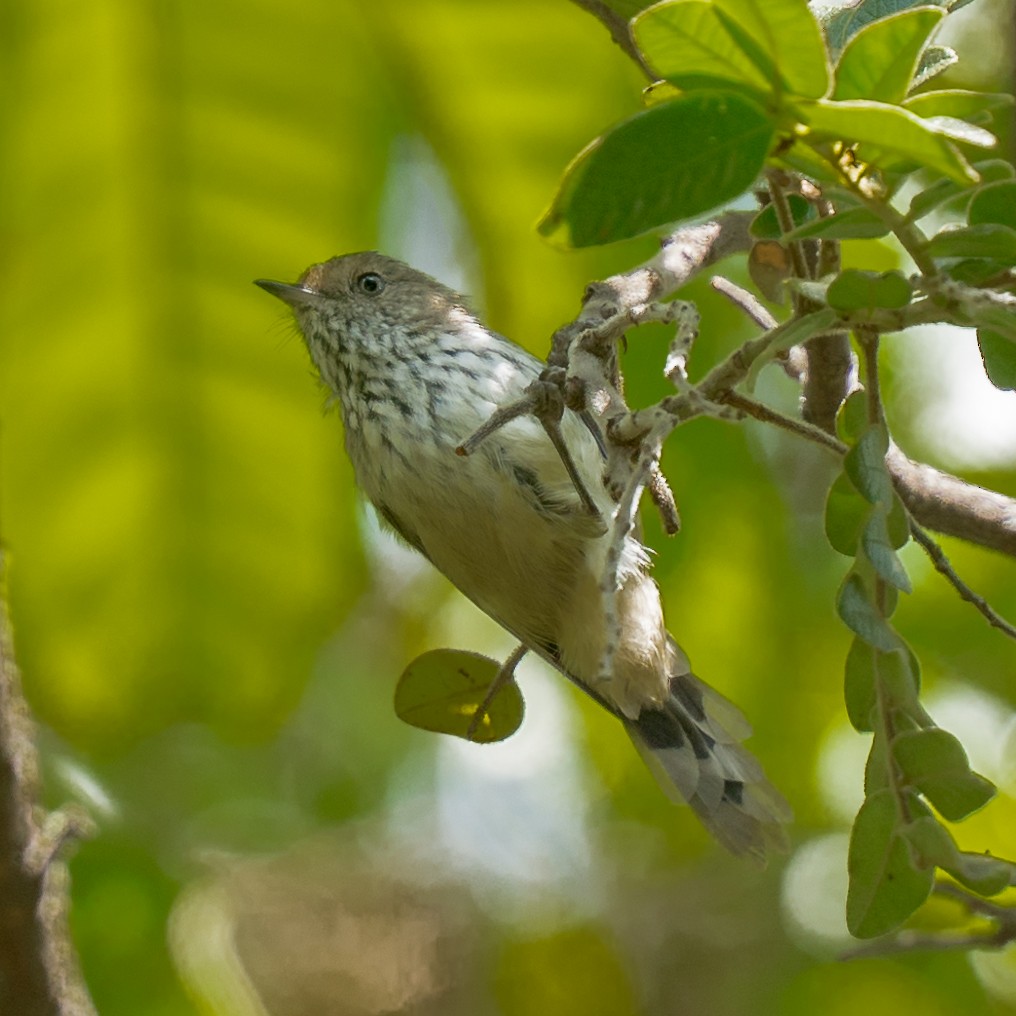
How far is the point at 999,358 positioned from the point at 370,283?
2.18 m

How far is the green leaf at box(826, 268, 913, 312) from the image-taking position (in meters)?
1.39

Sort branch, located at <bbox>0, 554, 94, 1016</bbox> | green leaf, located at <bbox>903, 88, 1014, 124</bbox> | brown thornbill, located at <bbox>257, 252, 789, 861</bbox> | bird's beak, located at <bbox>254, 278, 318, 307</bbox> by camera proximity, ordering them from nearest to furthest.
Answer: green leaf, located at <bbox>903, 88, 1014, 124</bbox>
branch, located at <bbox>0, 554, 94, 1016</bbox>
brown thornbill, located at <bbox>257, 252, 789, 861</bbox>
bird's beak, located at <bbox>254, 278, 318, 307</bbox>

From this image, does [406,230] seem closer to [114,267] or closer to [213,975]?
[114,267]

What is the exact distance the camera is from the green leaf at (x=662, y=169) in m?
1.34

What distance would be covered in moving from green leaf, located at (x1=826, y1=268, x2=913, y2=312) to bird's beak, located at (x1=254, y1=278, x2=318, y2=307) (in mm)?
1922

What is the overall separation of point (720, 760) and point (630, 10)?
1669 millimetres

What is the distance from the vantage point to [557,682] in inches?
160

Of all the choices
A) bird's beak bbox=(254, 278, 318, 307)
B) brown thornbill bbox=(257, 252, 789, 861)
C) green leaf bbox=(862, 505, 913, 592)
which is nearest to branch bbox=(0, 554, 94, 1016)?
brown thornbill bbox=(257, 252, 789, 861)

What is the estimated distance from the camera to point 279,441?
3143 mm

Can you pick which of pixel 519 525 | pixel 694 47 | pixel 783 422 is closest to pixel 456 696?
pixel 519 525

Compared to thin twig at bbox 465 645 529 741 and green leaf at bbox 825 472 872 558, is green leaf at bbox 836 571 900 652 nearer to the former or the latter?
green leaf at bbox 825 472 872 558

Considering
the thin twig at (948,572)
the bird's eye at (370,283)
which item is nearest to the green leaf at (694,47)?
the thin twig at (948,572)

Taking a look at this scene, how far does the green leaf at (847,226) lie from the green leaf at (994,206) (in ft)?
0.40

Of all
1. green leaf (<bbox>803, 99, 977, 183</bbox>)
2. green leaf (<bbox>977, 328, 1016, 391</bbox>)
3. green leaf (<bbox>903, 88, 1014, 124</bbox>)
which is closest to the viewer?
green leaf (<bbox>803, 99, 977, 183</bbox>)
